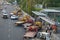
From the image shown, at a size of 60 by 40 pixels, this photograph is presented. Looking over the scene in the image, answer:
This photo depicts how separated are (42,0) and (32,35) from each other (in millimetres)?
19390

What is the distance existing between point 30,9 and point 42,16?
1150 centimetres

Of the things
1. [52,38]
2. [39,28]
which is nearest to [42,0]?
[39,28]

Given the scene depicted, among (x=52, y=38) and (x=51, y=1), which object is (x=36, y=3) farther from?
(x=52, y=38)

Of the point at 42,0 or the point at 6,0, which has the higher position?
the point at 42,0

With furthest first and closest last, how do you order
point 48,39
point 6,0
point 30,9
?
point 6,0 < point 30,9 < point 48,39

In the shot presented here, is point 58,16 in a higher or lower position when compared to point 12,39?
higher

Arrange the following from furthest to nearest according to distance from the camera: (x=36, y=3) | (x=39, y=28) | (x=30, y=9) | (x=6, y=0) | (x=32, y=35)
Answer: (x=6, y=0)
(x=36, y=3)
(x=30, y=9)
(x=39, y=28)
(x=32, y=35)

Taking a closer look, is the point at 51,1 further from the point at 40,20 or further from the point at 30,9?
the point at 40,20

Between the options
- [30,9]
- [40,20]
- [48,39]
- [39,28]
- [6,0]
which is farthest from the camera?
[6,0]

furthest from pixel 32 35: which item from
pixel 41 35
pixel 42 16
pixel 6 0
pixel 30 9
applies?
pixel 6 0

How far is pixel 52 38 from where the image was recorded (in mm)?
18328

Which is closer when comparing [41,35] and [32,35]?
[41,35]

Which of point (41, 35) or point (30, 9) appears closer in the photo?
point (41, 35)

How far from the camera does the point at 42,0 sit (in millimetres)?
39438
